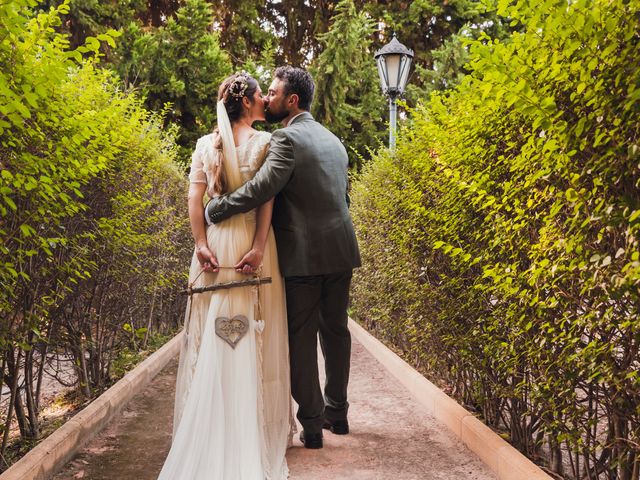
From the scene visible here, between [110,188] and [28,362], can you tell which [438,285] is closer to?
[110,188]

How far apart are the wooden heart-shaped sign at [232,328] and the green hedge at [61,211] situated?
45.1 inches

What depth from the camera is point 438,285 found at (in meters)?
5.60

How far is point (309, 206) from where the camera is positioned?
14.8 feet

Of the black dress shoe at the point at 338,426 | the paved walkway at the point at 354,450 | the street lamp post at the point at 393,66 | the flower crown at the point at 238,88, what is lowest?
the paved walkway at the point at 354,450

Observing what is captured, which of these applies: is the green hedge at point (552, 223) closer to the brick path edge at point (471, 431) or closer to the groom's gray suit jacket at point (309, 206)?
the brick path edge at point (471, 431)

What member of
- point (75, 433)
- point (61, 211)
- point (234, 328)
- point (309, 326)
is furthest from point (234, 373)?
point (61, 211)

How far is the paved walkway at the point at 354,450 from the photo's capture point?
425 centimetres

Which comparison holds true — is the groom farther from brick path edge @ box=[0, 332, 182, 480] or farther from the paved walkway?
brick path edge @ box=[0, 332, 182, 480]

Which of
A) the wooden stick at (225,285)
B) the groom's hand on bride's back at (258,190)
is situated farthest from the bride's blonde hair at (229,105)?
the wooden stick at (225,285)

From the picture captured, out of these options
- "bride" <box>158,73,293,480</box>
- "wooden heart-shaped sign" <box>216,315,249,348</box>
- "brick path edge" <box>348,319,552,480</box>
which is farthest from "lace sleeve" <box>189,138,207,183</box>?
"brick path edge" <box>348,319,552,480</box>

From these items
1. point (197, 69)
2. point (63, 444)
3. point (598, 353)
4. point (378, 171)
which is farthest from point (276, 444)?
point (197, 69)

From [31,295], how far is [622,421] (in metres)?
3.66

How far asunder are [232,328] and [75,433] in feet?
4.93

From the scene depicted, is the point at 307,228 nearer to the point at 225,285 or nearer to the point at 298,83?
the point at 225,285
